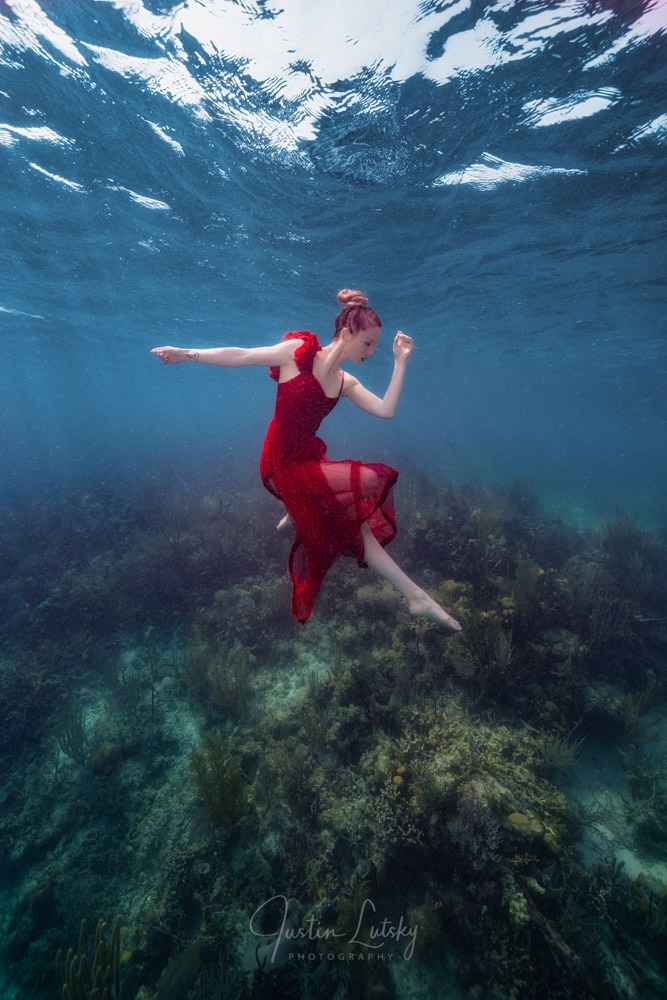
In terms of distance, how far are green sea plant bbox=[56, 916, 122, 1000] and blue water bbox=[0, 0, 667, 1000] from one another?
522 millimetres

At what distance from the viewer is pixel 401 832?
415cm

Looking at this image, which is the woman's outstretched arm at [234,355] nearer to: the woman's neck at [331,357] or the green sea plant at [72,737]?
the woman's neck at [331,357]

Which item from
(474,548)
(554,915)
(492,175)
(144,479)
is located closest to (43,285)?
(144,479)

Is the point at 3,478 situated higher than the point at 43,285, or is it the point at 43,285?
the point at 43,285

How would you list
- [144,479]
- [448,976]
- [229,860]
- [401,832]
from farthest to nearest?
[144,479]
[229,860]
[401,832]
[448,976]

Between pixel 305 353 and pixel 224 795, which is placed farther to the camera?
pixel 224 795

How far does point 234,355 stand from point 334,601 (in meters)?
5.61

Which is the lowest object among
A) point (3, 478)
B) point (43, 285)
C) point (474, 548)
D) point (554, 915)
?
point (3, 478)

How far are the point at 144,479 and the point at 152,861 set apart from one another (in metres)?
18.5

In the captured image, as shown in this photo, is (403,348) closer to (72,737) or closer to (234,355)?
(234,355)

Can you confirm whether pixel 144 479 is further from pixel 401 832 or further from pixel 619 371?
pixel 619 371

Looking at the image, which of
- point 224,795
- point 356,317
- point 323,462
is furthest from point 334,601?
point 356,317

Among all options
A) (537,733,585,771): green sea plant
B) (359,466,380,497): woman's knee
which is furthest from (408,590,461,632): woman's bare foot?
(537,733,585,771): green sea plant
